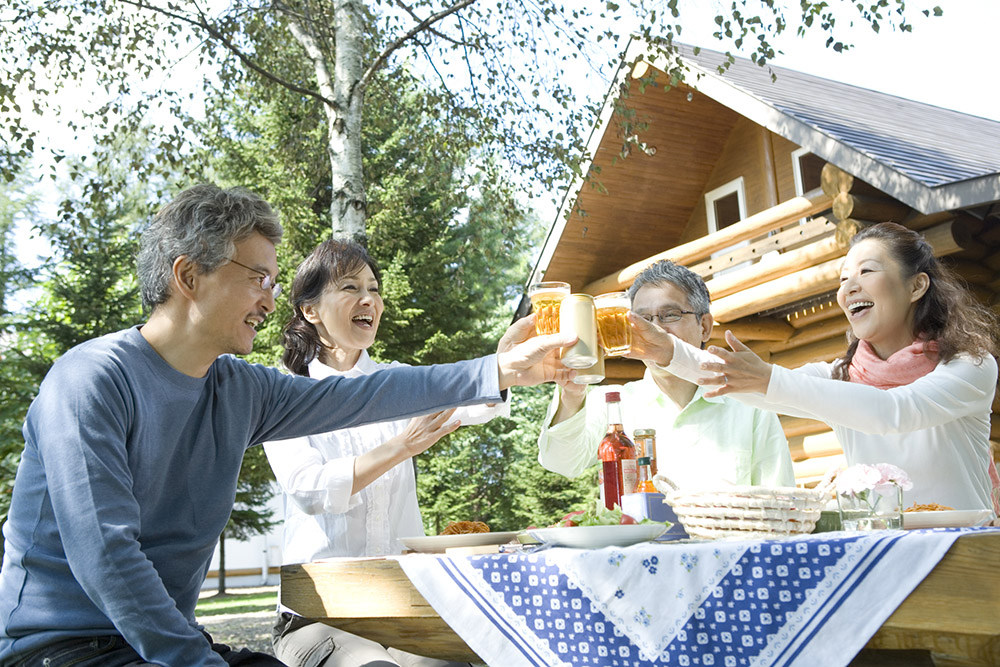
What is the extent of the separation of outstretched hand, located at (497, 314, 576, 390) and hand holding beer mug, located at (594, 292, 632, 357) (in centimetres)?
13

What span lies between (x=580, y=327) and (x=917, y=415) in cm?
105

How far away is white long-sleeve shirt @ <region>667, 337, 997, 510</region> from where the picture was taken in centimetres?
238

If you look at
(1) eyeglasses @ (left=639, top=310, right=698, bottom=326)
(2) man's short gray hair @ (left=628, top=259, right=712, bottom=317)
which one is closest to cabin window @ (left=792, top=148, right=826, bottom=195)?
(2) man's short gray hair @ (left=628, top=259, right=712, bottom=317)

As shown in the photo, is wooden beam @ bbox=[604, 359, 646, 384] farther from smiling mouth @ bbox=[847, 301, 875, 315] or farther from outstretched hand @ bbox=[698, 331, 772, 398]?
outstretched hand @ bbox=[698, 331, 772, 398]

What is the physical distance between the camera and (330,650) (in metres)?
2.36

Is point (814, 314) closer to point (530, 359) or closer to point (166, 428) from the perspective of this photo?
point (530, 359)

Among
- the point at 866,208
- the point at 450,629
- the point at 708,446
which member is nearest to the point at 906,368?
the point at 708,446

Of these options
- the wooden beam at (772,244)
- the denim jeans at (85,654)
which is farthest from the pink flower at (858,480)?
the wooden beam at (772,244)

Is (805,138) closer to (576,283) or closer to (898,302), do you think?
(576,283)

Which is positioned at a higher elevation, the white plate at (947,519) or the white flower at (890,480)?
the white flower at (890,480)

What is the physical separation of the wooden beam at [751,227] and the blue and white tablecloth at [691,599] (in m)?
6.60

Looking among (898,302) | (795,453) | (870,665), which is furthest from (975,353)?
(795,453)

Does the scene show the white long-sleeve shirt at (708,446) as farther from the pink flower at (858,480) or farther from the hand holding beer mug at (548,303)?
the pink flower at (858,480)

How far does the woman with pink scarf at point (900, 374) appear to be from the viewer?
7.80 feet
